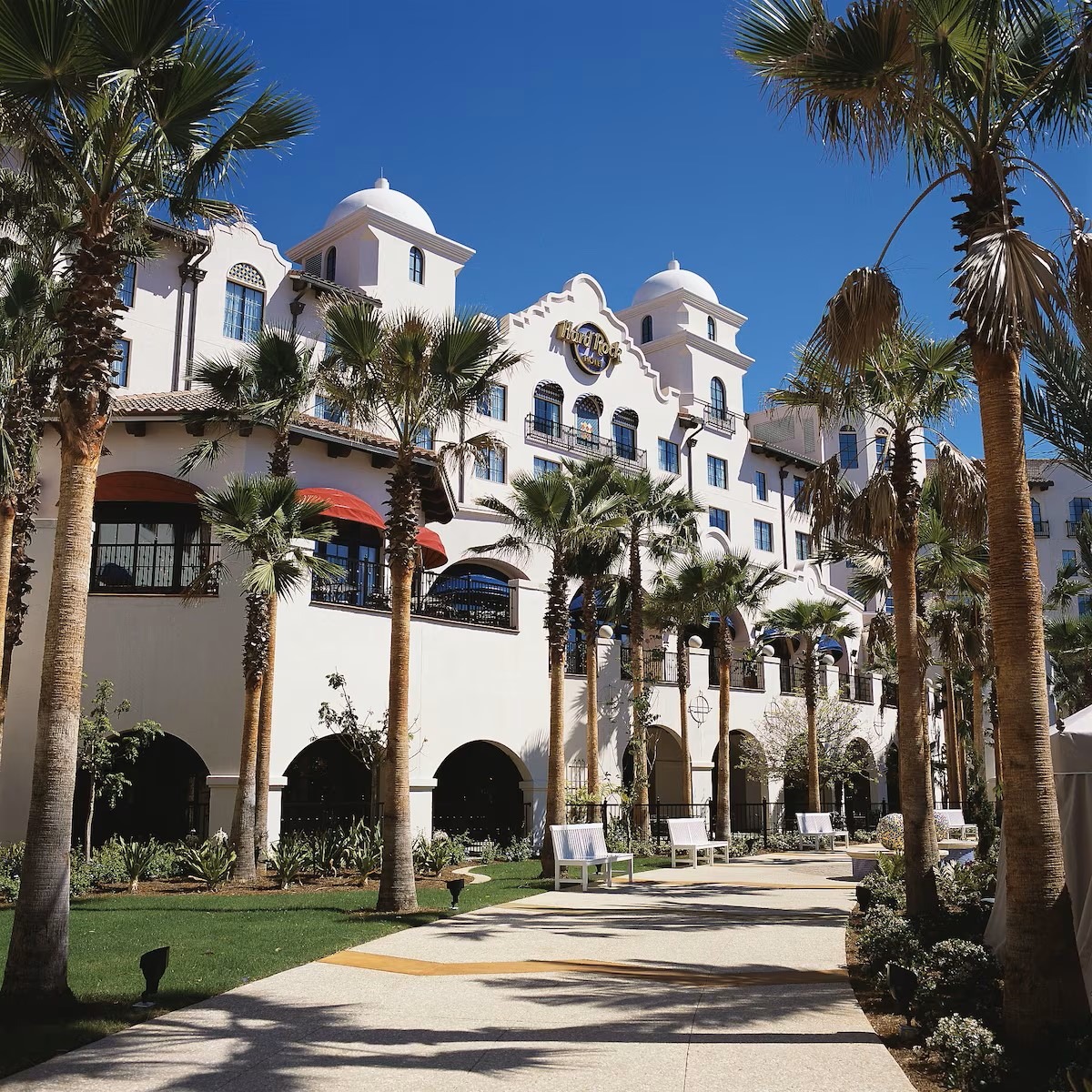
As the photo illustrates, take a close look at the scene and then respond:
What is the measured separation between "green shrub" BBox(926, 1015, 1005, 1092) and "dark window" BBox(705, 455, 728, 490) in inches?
1446

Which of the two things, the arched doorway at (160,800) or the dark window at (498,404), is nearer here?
the arched doorway at (160,800)

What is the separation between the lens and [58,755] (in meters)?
9.06

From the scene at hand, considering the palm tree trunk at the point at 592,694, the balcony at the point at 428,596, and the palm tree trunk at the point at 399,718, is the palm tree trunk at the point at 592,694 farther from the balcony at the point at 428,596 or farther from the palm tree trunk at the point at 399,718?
the palm tree trunk at the point at 399,718

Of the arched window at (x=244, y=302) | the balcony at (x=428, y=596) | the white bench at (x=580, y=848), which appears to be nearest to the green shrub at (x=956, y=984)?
the white bench at (x=580, y=848)

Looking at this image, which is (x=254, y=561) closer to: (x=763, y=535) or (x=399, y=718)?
(x=399, y=718)

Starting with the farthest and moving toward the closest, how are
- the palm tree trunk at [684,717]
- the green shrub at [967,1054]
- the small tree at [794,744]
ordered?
the small tree at [794,744]
the palm tree trunk at [684,717]
the green shrub at [967,1054]

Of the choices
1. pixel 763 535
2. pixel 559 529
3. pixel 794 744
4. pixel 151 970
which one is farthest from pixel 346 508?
pixel 763 535

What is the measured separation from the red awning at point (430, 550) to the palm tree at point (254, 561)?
7.11 m

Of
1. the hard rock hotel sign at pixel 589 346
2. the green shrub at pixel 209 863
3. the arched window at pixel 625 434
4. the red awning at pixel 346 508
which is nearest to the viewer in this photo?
the green shrub at pixel 209 863

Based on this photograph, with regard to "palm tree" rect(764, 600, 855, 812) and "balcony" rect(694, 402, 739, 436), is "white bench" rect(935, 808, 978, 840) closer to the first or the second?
"palm tree" rect(764, 600, 855, 812)

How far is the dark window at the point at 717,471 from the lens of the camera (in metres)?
43.5

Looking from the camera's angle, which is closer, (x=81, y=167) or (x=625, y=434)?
(x=81, y=167)

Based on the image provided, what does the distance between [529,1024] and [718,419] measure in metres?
37.9

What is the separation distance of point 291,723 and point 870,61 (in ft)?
59.5
